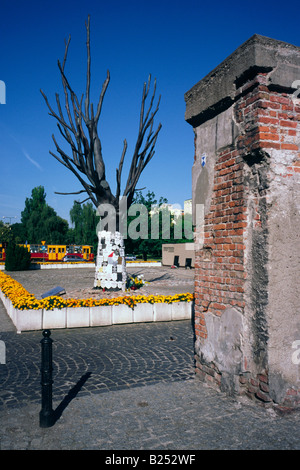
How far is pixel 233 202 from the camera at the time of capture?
183 inches

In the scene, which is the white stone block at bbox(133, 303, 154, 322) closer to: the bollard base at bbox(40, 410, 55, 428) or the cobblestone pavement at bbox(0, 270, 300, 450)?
the cobblestone pavement at bbox(0, 270, 300, 450)

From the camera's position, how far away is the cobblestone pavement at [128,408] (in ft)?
11.3

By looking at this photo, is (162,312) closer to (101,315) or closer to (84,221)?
(101,315)

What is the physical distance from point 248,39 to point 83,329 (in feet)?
23.8

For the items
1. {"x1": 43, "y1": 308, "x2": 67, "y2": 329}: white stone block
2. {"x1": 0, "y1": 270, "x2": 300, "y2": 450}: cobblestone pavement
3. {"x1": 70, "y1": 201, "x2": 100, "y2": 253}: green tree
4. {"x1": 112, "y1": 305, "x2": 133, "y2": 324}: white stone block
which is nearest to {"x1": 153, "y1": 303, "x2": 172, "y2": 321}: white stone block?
{"x1": 112, "y1": 305, "x2": 133, "y2": 324}: white stone block

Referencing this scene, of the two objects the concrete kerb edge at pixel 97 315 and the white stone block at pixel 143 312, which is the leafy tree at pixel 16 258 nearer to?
the concrete kerb edge at pixel 97 315

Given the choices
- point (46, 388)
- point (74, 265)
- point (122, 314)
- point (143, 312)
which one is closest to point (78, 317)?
point (122, 314)

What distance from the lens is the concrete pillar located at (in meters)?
4.14

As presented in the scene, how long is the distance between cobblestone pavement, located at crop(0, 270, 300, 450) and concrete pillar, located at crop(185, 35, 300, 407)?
0.48 meters

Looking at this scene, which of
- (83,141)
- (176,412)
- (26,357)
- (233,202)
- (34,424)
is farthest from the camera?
(83,141)

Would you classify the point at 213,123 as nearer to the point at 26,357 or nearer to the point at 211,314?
the point at 211,314

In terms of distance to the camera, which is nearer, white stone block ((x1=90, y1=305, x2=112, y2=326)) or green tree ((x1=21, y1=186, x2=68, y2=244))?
white stone block ((x1=90, y1=305, x2=112, y2=326))
